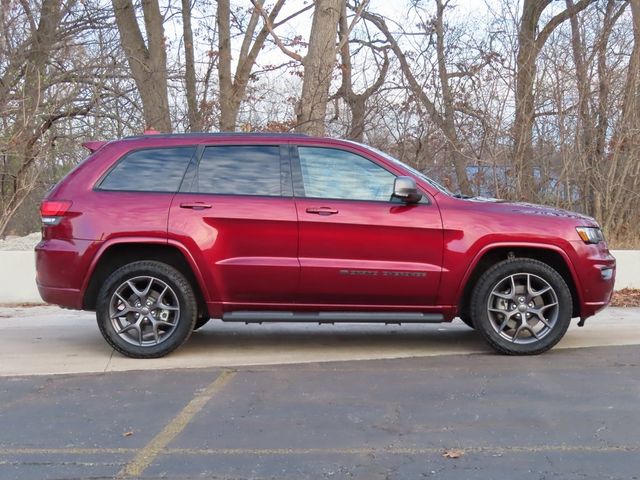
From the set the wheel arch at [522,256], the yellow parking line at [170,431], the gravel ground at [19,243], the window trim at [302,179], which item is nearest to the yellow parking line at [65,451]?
the yellow parking line at [170,431]

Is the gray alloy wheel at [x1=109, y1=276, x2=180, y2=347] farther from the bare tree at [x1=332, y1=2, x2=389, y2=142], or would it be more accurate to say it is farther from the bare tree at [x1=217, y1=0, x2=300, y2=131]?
the bare tree at [x1=217, y1=0, x2=300, y2=131]

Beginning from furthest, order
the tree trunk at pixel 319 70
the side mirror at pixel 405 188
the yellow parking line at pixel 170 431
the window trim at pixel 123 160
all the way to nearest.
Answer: the tree trunk at pixel 319 70
the window trim at pixel 123 160
the side mirror at pixel 405 188
the yellow parking line at pixel 170 431

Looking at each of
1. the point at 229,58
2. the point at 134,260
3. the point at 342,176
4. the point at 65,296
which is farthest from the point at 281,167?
the point at 229,58

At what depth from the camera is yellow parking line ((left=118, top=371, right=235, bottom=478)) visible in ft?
12.3

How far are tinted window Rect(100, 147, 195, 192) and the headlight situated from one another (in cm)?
350

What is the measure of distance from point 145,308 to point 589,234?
393 centimetres

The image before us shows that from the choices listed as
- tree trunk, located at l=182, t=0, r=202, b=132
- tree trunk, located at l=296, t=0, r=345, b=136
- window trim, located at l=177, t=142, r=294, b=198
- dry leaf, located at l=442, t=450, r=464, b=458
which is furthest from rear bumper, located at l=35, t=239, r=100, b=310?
tree trunk, located at l=182, t=0, r=202, b=132

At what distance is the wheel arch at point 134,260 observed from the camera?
6062 mm

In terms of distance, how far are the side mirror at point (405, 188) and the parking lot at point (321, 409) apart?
1433 millimetres

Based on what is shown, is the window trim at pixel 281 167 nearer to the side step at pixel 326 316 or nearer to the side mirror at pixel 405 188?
the side mirror at pixel 405 188

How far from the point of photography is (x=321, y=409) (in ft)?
15.4

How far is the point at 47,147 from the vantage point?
40.3 feet

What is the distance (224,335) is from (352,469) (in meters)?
3.76

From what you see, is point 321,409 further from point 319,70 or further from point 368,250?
point 319,70
